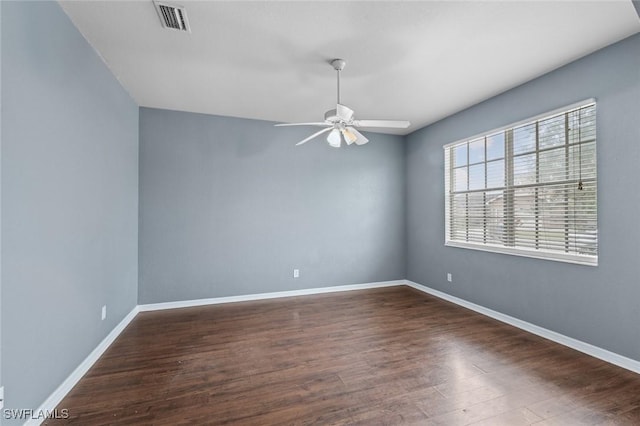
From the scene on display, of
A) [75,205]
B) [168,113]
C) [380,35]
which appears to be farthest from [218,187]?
[380,35]

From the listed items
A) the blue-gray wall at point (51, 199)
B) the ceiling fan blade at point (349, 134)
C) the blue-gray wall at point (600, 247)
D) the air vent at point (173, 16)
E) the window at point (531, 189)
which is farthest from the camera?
the ceiling fan blade at point (349, 134)

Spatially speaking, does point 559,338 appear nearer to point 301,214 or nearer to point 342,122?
point 342,122

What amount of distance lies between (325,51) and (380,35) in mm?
487

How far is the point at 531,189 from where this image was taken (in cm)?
315

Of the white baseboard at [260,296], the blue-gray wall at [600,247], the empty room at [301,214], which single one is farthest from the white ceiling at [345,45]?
the white baseboard at [260,296]

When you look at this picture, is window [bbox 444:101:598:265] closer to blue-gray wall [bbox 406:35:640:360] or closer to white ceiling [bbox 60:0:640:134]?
blue-gray wall [bbox 406:35:640:360]

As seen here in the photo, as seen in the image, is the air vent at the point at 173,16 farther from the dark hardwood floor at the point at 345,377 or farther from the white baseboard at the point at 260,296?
the white baseboard at the point at 260,296

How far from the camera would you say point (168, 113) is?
12.8 ft

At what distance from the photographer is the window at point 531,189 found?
8.76ft

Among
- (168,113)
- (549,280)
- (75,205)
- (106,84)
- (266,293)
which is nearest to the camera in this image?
(75,205)

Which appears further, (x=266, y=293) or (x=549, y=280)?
(x=266, y=293)

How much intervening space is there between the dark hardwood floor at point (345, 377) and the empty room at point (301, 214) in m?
0.02

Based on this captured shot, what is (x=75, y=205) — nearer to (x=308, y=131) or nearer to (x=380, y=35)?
(x=380, y=35)

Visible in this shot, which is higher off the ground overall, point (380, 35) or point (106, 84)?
point (380, 35)
